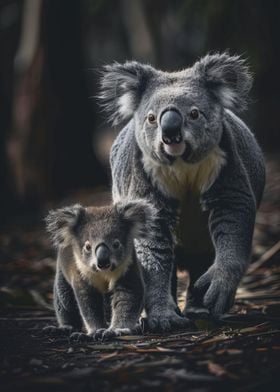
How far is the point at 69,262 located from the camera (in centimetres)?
456

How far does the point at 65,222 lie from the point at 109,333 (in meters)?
0.82

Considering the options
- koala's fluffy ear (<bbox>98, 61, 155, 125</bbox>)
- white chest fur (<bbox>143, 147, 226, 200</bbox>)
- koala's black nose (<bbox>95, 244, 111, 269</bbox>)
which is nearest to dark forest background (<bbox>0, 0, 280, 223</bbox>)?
koala's fluffy ear (<bbox>98, 61, 155, 125</bbox>)

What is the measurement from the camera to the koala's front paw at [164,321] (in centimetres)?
443

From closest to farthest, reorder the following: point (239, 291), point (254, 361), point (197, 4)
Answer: point (254, 361), point (239, 291), point (197, 4)

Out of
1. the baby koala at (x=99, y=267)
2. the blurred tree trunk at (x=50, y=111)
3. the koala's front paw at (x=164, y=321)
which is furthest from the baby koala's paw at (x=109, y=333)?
the blurred tree trunk at (x=50, y=111)

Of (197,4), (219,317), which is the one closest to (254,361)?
(219,317)

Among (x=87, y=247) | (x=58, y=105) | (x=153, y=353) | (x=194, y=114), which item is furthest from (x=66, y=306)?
(x=58, y=105)

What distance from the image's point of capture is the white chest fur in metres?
4.69

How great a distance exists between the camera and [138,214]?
14.7 ft

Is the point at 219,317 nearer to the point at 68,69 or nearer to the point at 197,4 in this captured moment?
the point at 197,4

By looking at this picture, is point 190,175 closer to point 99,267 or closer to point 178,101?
point 178,101

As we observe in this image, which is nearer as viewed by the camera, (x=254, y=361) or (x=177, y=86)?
(x=254, y=361)

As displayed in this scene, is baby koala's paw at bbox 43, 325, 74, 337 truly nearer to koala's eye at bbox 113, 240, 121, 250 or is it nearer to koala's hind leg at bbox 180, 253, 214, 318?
koala's eye at bbox 113, 240, 121, 250

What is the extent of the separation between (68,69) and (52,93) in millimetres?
573
